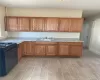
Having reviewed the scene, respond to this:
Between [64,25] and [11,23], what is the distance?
256 cm

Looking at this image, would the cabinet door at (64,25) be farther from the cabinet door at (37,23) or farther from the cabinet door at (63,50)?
the cabinet door at (37,23)

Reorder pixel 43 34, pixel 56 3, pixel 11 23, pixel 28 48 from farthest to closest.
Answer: pixel 43 34 < pixel 11 23 < pixel 28 48 < pixel 56 3

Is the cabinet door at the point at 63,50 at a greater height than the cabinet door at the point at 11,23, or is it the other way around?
the cabinet door at the point at 11,23

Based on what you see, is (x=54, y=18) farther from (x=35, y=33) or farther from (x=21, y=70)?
(x=21, y=70)

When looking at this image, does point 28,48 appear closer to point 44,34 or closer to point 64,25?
point 44,34

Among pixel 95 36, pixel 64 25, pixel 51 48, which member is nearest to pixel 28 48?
pixel 51 48

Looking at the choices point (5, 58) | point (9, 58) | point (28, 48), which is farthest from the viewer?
point (28, 48)

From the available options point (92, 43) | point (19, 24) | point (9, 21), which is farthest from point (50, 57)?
point (92, 43)

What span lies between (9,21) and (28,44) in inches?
57.0

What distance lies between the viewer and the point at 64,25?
19.5 feet

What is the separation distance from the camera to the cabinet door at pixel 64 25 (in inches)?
233

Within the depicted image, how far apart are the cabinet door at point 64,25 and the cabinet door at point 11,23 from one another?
2.17 m

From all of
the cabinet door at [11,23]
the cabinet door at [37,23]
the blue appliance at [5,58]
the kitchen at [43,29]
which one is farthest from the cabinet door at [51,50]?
the blue appliance at [5,58]

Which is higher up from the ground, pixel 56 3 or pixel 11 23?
pixel 56 3
